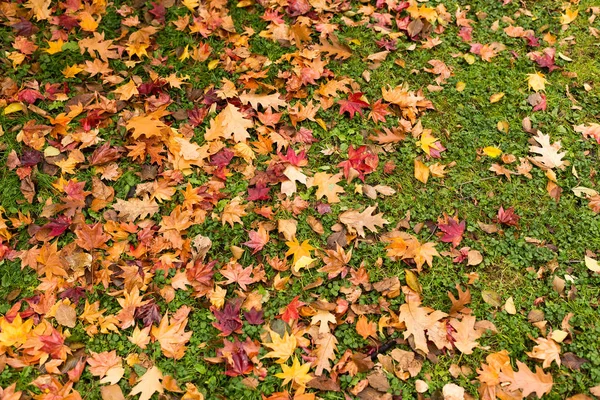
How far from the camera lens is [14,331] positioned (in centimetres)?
265

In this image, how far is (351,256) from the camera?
3004 mm

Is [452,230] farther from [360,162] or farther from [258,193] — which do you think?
[258,193]

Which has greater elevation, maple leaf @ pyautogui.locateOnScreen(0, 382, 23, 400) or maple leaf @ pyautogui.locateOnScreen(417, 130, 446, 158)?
maple leaf @ pyautogui.locateOnScreen(417, 130, 446, 158)

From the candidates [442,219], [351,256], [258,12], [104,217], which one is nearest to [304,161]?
[351,256]

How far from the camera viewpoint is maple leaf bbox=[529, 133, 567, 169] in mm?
3410

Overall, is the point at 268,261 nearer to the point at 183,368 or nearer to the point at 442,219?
the point at 183,368

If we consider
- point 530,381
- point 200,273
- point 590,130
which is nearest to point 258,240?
point 200,273

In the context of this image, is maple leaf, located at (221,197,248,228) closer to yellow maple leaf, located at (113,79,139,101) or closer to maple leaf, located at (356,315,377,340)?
maple leaf, located at (356,315,377,340)

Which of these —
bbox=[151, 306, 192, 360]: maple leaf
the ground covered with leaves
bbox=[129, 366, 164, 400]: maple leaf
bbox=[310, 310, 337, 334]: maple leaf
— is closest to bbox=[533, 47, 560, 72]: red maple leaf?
the ground covered with leaves

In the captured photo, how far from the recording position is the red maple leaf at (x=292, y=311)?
2766mm

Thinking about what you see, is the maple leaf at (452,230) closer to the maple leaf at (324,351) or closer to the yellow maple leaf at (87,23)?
the maple leaf at (324,351)

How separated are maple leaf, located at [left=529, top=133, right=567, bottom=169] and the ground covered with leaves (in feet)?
0.05

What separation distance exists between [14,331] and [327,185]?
6.63ft

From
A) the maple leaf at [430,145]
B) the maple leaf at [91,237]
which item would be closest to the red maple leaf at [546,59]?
the maple leaf at [430,145]
